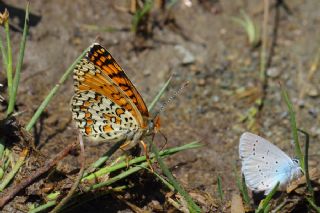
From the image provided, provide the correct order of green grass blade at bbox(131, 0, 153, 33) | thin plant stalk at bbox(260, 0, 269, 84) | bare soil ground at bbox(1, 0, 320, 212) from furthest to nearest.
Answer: thin plant stalk at bbox(260, 0, 269, 84), green grass blade at bbox(131, 0, 153, 33), bare soil ground at bbox(1, 0, 320, 212)

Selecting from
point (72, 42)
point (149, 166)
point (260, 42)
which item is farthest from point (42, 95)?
point (260, 42)

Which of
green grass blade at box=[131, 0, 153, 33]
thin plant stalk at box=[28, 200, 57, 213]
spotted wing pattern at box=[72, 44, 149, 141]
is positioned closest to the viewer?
thin plant stalk at box=[28, 200, 57, 213]

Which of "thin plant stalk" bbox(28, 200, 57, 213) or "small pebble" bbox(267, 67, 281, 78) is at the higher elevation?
"small pebble" bbox(267, 67, 281, 78)

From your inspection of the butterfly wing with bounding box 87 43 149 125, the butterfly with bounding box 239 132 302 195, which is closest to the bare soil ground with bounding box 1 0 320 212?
the butterfly with bounding box 239 132 302 195

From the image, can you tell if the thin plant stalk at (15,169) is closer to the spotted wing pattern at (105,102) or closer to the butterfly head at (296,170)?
the spotted wing pattern at (105,102)

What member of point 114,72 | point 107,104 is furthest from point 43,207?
point 114,72

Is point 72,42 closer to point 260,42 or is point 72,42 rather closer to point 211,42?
point 211,42

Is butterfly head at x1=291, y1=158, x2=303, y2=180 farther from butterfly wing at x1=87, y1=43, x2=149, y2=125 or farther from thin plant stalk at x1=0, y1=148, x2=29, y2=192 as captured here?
thin plant stalk at x1=0, y1=148, x2=29, y2=192

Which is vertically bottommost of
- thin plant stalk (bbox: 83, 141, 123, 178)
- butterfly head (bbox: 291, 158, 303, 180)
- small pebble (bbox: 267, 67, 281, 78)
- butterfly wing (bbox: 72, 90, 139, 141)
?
butterfly head (bbox: 291, 158, 303, 180)
